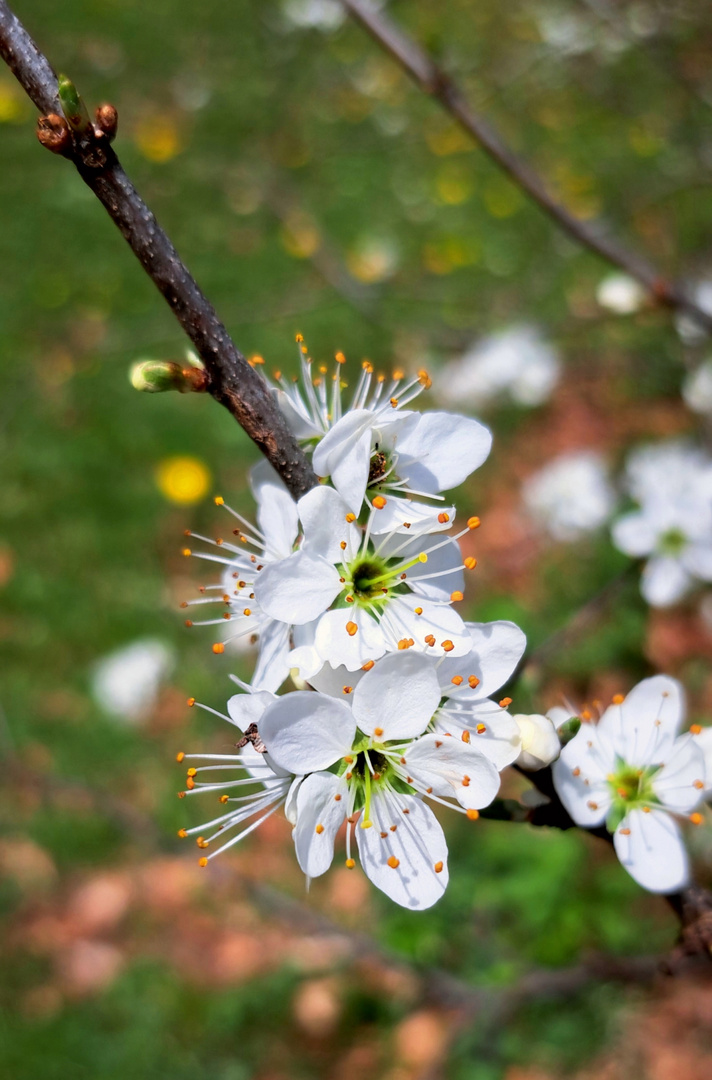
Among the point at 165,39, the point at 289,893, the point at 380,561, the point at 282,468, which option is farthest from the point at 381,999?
the point at 165,39

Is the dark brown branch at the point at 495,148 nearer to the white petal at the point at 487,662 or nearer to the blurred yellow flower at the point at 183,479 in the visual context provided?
the white petal at the point at 487,662

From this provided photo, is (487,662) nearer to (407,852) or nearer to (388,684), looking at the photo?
(388,684)

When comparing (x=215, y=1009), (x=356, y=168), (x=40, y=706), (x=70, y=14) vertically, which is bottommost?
(x=215, y=1009)

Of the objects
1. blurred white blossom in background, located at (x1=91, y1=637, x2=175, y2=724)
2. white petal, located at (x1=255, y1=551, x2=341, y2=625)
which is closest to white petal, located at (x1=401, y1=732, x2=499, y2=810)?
white petal, located at (x1=255, y1=551, x2=341, y2=625)

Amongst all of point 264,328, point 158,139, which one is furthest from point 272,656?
point 158,139

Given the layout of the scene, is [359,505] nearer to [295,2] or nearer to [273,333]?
[273,333]
